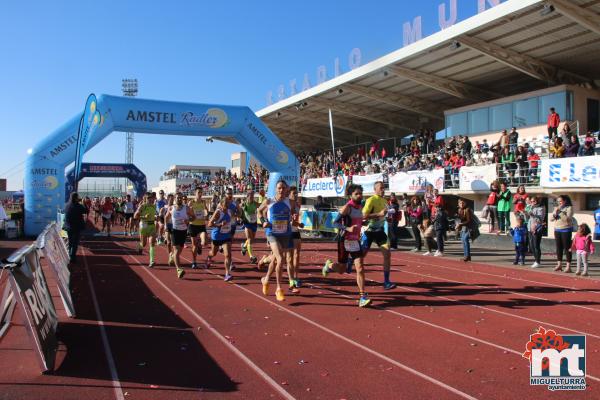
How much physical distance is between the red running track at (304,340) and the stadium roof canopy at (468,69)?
1155 centimetres

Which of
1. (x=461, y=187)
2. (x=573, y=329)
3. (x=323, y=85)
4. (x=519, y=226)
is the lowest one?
(x=573, y=329)

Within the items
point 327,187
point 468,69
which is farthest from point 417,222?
point 468,69

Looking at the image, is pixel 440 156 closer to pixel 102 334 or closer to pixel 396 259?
pixel 396 259

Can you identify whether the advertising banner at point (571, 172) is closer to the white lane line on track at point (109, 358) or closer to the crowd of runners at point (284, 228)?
the crowd of runners at point (284, 228)

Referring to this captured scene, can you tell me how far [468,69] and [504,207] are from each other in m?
9.90

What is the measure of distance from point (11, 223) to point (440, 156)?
19512 mm

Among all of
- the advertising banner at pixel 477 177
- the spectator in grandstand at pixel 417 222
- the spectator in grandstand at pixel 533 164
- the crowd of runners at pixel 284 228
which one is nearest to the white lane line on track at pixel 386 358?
the crowd of runners at pixel 284 228

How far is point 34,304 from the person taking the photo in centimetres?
472

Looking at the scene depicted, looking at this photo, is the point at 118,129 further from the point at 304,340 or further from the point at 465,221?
the point at 304,340

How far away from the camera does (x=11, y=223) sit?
63.5ft

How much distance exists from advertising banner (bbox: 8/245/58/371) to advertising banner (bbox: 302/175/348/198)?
19356 mm

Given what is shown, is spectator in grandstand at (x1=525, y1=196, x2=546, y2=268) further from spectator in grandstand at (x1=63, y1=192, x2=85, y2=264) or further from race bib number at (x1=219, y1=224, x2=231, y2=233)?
spectator in grandstand at (x1=63, y1=192, x2=85, y2=264)

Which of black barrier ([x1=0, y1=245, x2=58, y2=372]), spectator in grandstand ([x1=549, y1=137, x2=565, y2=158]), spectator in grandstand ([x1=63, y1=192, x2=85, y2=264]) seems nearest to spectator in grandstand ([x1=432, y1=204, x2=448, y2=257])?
spectator in grandstand ([x1=549, y1=137, x2=565, y2=158])

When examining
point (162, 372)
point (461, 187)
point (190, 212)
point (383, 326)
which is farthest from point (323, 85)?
point (162, 372)
